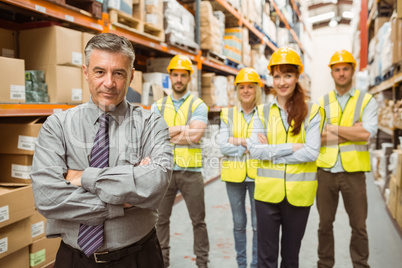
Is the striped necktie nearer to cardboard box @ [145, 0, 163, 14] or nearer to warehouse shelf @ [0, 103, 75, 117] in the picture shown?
warehouse shelf @ [0, 103, 75, 117]

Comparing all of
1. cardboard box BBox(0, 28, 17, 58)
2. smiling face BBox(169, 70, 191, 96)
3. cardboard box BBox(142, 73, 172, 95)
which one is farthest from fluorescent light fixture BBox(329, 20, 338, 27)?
cardboard box BBox(0, 28, 17, 58)

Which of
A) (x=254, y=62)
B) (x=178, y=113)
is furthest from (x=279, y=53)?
(x=254, y=62)

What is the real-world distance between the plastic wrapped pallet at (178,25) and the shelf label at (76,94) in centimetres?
177

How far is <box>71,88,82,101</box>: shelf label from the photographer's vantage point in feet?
9.21

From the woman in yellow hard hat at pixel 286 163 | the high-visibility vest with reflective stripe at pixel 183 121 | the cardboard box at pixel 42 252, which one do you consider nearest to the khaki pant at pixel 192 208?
the high-visibility vest with reflective stripe at pixel 183 121

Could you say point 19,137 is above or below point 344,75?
below

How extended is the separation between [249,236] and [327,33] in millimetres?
18565

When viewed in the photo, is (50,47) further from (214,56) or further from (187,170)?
(214,56)

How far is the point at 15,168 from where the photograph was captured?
2521mm

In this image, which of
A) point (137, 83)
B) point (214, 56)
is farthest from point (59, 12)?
point (214, 56)

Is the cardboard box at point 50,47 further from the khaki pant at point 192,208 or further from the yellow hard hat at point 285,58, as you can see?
the yellow hard hat at point 285,58

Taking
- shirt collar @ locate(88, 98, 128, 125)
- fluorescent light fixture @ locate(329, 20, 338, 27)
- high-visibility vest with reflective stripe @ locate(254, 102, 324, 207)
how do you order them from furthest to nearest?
fluorescent light fixture @ locate(329, 20, 338, 27) → high-visibility vest with reflective stripe @ locate(254, 102, 324, 207) → shirt collar @ locate(88, 98, 128, 125)

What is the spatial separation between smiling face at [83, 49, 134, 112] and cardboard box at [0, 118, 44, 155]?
120cm

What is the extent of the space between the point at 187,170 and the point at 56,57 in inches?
58.9
